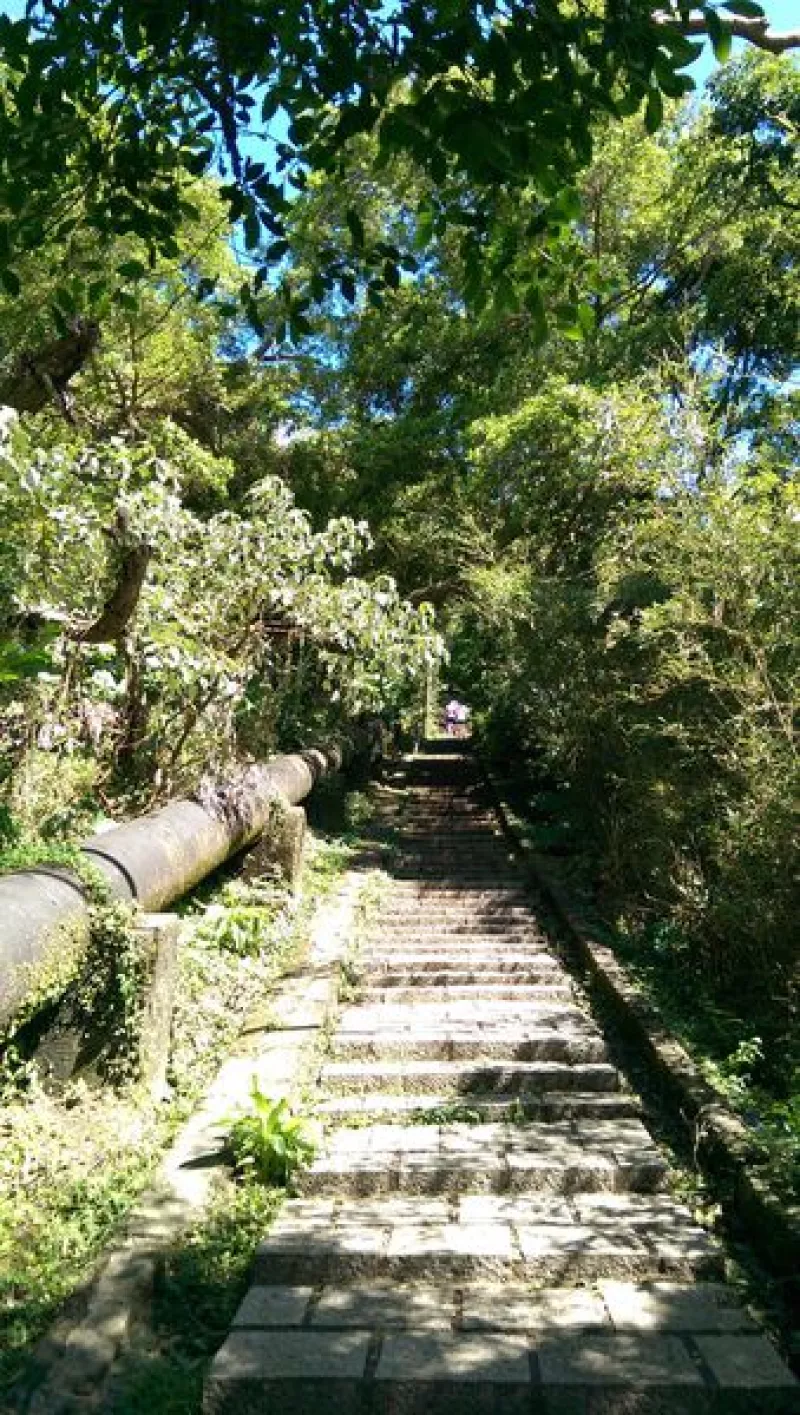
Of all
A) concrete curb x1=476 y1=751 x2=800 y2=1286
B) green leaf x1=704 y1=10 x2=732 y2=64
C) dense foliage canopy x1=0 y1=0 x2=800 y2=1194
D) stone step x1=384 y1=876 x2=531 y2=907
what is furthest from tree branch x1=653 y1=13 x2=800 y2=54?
stone step x1=384 y1=876 x2=531 y2=907

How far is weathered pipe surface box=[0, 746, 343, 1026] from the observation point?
4.30 m

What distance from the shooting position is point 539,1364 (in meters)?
2.95

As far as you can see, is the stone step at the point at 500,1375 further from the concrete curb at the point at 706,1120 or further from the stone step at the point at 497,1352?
the concrete curb at the point at 706,1120

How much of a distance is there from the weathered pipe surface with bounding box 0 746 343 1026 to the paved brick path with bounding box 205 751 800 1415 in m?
1.27

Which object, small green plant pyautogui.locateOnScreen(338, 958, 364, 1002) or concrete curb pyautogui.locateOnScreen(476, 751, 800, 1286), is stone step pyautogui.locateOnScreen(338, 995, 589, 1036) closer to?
small green plant pyautogui.locateOnScreen(338, 958, 364, 1002)

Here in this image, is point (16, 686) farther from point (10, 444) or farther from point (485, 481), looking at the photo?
point (485, 481)

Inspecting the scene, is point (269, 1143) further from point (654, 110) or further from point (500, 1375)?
point (654, 110)

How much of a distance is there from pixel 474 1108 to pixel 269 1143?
1068 mm

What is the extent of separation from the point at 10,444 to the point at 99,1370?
4729mm

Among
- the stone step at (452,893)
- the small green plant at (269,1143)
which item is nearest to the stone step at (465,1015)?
the small green plant at (269,1143)

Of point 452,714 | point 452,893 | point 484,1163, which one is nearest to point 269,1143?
point 484,1163

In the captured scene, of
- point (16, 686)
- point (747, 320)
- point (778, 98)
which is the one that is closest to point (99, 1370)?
point (16, 686)

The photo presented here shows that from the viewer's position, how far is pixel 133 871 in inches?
231

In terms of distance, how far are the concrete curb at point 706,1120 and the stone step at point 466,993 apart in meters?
0.33
